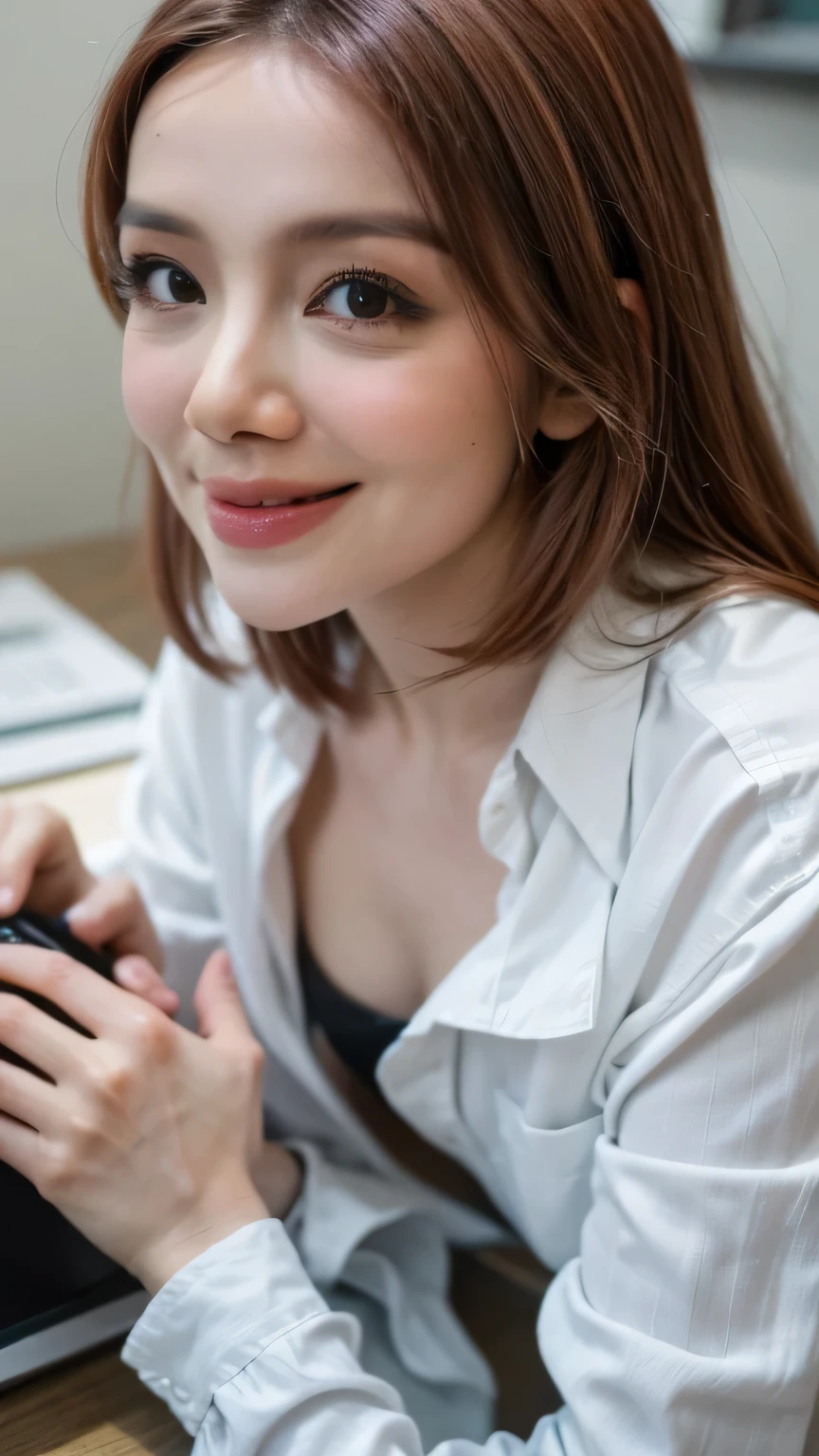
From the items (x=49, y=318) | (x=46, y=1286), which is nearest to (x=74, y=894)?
(x=46, y=1286)

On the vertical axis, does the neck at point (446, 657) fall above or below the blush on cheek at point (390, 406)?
below

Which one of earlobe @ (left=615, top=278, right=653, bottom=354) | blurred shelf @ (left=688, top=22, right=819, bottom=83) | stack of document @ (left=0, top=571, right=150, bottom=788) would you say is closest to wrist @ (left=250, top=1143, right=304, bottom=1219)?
stack of document @ (left=0, top=571, right=150, bottom=788)

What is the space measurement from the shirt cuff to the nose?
411 millimetres

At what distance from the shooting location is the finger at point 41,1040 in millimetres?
619

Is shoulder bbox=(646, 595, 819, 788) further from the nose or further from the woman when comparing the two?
the nose

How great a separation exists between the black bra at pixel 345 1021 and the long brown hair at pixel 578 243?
274 millimetres

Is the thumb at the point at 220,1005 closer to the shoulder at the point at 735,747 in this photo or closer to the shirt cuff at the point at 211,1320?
the shirt cuff at the point at 211,1320

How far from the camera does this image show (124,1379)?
60 cm

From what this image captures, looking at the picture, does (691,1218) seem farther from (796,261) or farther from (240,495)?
(796,261)

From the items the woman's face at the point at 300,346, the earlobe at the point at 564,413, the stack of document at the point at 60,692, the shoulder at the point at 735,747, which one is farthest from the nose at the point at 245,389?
the stack of document at the point at 60,692

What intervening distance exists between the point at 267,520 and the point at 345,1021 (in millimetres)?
380

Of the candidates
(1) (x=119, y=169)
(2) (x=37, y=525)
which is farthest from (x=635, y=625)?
(2) (x=37, y=525)

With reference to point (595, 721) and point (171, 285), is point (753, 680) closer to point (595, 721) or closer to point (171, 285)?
point (595, 721)

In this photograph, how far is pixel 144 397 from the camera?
2.06 feet
